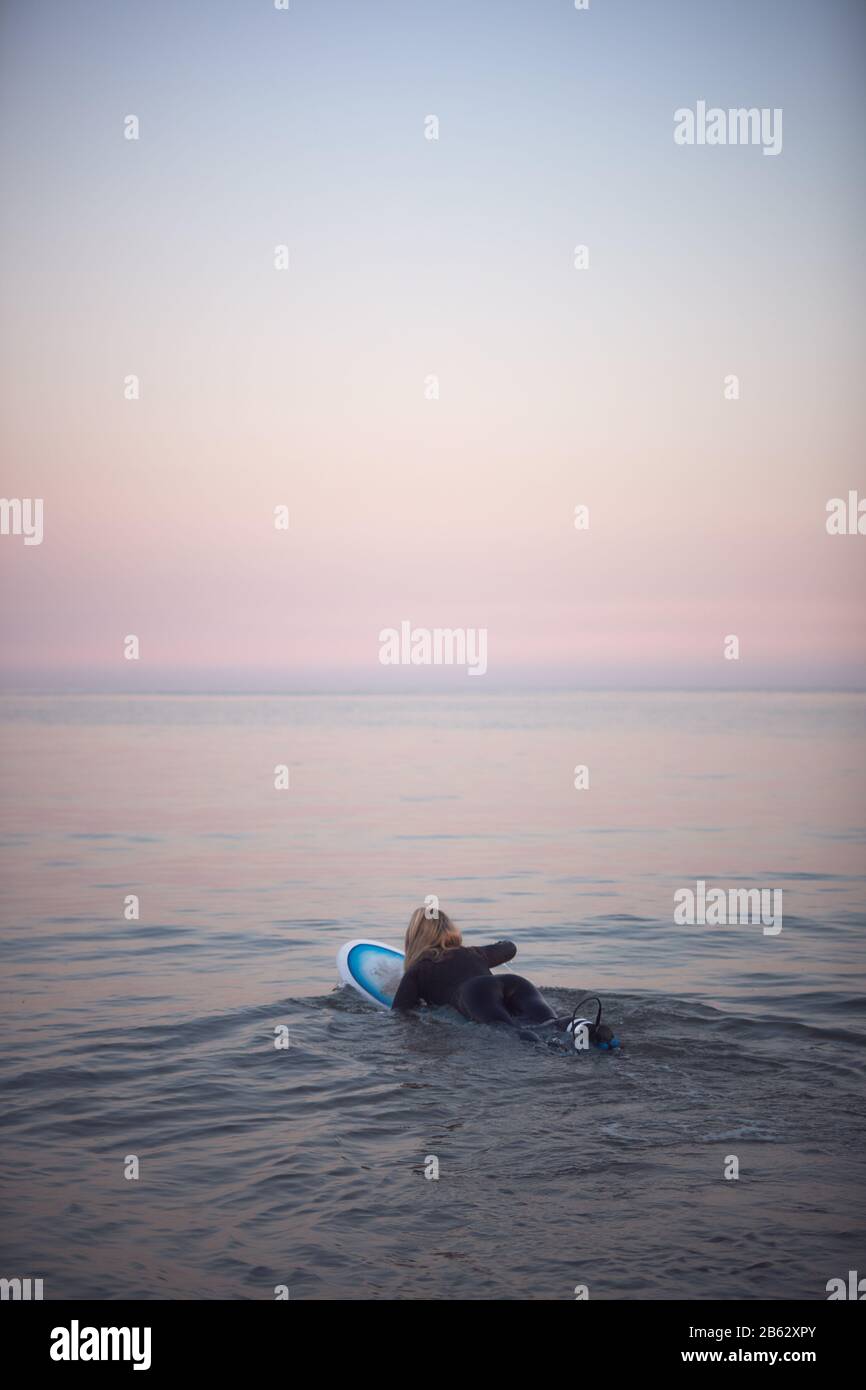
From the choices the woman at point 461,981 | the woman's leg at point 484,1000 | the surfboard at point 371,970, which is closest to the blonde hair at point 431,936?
the woman at point 461,981

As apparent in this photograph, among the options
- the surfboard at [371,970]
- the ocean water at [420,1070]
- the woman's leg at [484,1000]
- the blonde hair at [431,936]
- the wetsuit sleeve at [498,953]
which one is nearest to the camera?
the ocean water at [420,1070]

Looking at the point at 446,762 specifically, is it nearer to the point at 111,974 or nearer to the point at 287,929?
the point at 287,929

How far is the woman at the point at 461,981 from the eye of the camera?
9.52 m

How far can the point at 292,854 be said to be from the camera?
63.3ft

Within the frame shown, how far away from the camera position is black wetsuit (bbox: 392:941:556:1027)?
9516 millimetres

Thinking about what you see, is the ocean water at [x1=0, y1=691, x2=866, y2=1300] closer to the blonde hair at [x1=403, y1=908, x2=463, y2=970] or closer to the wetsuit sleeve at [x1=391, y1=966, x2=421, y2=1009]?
the wetsuit sleeve at [x1=391, y1=966, x2=421, y2=1009]

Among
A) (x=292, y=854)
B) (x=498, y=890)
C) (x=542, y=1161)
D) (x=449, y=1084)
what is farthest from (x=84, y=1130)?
(x=292, y=854)

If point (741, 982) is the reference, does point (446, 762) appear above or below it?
above

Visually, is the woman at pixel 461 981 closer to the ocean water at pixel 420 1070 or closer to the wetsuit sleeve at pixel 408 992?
the wetsuit sleeve at pixel 408 992

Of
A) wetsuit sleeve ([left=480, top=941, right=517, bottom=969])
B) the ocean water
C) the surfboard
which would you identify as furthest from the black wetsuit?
the surfboard

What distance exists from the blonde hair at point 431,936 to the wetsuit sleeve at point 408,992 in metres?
0.10

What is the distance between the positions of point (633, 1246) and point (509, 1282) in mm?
670

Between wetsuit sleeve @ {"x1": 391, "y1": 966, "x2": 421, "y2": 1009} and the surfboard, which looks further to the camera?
the surfboard

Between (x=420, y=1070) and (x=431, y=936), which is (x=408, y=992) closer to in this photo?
(x=431, y=936)
